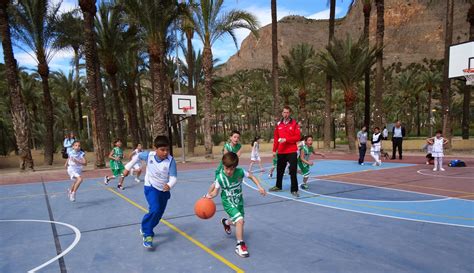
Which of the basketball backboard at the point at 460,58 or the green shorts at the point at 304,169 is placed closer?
the green shorts at the point at 304,169

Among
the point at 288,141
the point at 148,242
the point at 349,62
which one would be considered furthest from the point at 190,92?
the point at 148,242

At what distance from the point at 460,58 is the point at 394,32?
5979 inches

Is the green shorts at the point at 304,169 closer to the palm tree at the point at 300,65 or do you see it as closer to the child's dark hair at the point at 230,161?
the child's dark hair at the point at 230,161

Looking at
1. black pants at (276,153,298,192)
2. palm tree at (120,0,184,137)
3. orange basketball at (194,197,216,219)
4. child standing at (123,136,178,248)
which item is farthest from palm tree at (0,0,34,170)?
orange basketball at (194,197,216,219)

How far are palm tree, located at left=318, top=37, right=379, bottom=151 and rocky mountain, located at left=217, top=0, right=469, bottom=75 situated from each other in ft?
321

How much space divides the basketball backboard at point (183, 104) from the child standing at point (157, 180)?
52.5 ft

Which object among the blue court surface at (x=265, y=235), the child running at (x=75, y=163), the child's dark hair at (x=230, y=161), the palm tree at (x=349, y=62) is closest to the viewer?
the blue court surface at (x=265, y=235)

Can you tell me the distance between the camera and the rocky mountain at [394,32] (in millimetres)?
126875

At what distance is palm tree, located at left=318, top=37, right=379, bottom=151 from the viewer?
21.9m

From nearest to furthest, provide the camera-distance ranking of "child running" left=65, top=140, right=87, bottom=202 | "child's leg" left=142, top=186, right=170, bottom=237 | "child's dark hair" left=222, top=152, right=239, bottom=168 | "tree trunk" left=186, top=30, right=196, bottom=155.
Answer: "child's dark hair" left=222, top=152, right=239, bottom=168 < "child's leg" left=142, top=186, right=170, bottom=237 < "child running" left=65, top=140, right=87, bottom=202 < "tree trunk" left=186, top=30, right=196, bottom=155

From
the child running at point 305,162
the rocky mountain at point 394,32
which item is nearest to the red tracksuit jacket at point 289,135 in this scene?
the child running at point 305,162

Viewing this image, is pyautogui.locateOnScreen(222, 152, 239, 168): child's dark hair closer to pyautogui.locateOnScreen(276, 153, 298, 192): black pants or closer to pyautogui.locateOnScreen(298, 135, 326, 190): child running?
pyautogui.locateOnScreen(276, 153, 298, 192): black pants

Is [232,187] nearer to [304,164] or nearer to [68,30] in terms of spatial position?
[304,164]

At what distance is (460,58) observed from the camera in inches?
659
